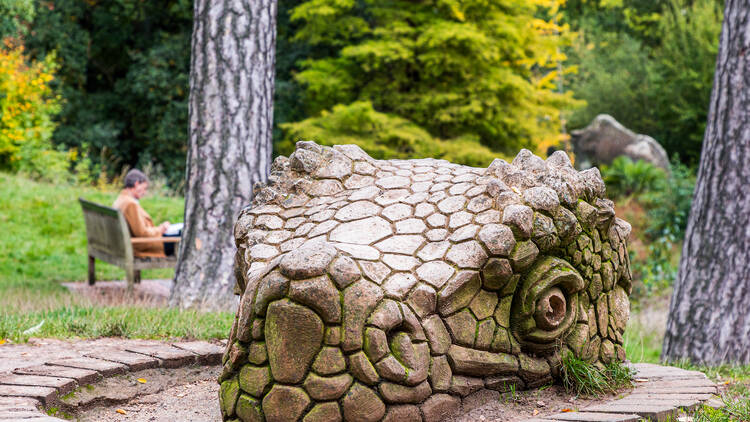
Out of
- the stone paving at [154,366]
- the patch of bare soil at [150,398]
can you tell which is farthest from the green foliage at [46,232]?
the patch of bare soil at [150,398]

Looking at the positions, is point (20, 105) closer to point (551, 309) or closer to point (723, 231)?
point (723, 231)

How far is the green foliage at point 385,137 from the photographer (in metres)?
14.3

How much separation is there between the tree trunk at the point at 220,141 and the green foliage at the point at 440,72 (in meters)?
7.79

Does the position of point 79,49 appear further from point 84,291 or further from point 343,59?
point 84,291

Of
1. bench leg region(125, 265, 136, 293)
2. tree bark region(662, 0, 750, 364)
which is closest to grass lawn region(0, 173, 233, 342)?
bench leg region(125, 265, 136, 293)

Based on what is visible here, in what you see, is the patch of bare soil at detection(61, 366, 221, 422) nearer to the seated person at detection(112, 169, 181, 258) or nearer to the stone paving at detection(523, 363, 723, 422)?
the stone paving at detection(523, 363, 723, 422)

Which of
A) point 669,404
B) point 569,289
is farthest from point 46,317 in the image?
point 669,404

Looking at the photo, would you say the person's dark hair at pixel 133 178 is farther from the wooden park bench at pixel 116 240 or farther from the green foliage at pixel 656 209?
the green foliage at pixel 656 209

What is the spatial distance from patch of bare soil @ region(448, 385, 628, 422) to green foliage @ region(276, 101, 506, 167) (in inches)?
449

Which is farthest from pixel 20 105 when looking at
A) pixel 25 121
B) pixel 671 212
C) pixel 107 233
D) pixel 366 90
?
pixel 671 212

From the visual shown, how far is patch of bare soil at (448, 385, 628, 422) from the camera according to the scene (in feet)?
9.04

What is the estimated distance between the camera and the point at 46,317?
5094mm

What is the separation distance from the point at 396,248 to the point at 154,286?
7258mm

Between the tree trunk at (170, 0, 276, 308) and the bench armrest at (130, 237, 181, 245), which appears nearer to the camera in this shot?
the tree trunk at (170, 0, 276, 308)
